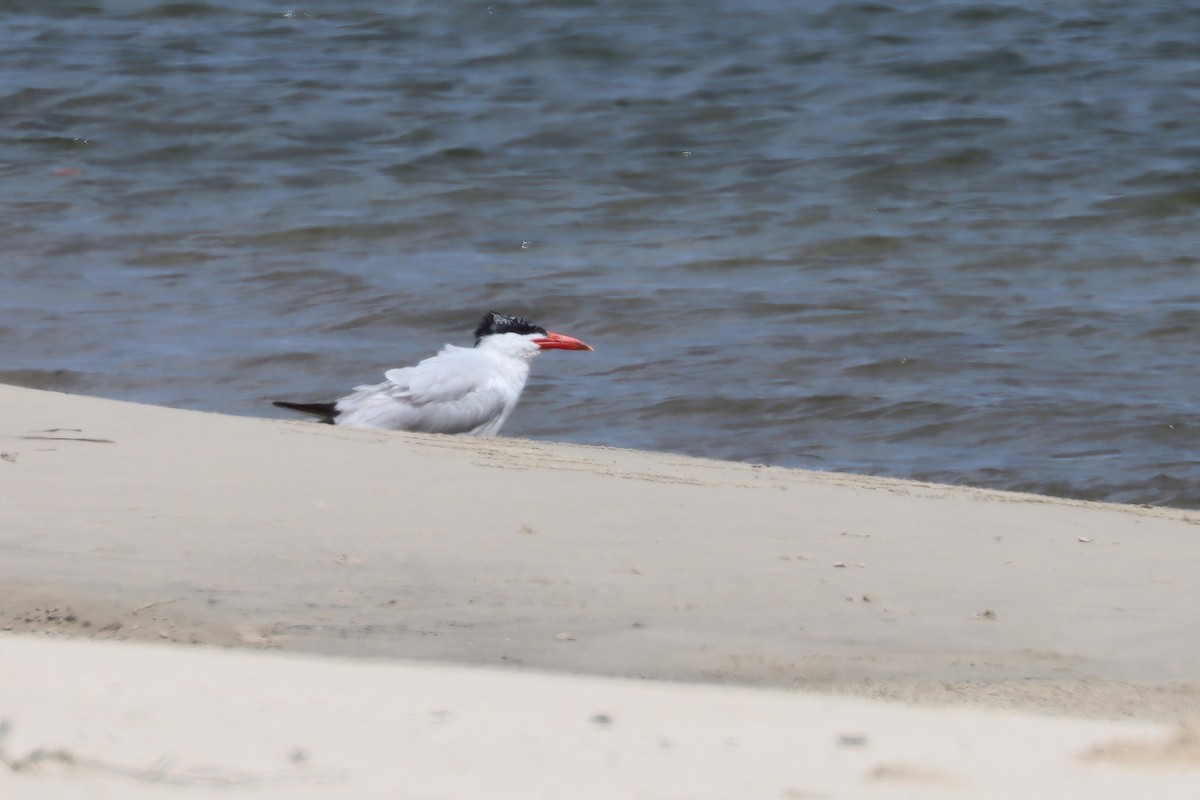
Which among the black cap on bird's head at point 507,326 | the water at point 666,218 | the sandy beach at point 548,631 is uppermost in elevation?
the sandy beach at point 548,631

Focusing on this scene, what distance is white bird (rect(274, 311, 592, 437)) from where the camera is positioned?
17.9 feet

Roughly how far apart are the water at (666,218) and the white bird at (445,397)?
1.20ft

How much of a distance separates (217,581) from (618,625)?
0.65m

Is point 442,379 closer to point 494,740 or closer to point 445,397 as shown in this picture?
point 445,397

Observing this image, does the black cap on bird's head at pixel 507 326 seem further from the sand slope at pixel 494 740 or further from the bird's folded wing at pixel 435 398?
the sand slope at pixel 494 740

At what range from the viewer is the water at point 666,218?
6285mm

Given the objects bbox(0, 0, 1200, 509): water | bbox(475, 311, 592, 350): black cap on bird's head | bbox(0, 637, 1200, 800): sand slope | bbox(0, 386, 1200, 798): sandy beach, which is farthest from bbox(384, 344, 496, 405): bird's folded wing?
bbox(0, 637, 1200, 800): sand slope

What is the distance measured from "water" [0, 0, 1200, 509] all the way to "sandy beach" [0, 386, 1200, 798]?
85.9 inches

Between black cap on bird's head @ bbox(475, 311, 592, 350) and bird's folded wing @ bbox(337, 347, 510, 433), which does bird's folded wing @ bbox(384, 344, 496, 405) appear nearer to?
bird's folded wing @ bbox(337, 347, 510, 433)

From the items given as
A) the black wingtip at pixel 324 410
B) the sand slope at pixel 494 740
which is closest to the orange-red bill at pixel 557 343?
the black wingtip at pixel 324 410

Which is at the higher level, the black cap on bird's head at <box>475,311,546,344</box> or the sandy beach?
the sandy beach

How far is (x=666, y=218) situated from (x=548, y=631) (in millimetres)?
6938

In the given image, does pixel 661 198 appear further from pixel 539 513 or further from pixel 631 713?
pixel 631 713

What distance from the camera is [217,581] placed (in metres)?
2.71
